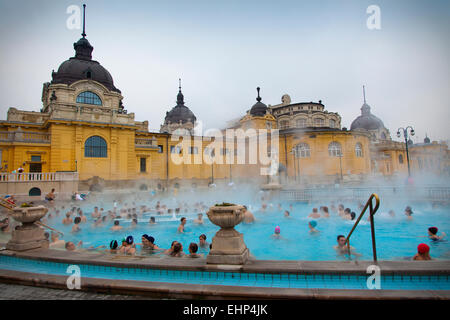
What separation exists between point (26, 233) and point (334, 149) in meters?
37.3

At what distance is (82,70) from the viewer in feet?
105

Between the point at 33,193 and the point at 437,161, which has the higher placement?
the point at 437,161

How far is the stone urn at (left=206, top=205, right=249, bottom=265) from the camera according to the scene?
16.0ft

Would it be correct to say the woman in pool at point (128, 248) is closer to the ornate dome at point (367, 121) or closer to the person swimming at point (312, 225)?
the person swimming at point (312, 225)

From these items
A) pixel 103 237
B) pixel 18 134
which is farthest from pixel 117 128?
pixel 103 237

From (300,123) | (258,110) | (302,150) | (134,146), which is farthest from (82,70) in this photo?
(300,123)

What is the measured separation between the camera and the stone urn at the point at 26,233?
6312mm

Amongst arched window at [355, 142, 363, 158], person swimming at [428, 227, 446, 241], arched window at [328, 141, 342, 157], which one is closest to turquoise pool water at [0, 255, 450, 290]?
person swimming at [428, 227, 446, 241]

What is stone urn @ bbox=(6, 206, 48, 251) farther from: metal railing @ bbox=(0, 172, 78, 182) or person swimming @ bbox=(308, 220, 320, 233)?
metal railing @ bbox=(0, 172, 78, 182)

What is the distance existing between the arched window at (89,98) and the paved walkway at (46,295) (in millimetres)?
29967

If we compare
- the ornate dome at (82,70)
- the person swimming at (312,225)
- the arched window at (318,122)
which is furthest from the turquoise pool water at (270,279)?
the arched window at (318,122)
